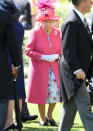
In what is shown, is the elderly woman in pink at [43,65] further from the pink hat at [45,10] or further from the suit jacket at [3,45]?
the suit jacket at [3,45]

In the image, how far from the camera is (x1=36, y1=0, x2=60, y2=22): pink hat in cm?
905

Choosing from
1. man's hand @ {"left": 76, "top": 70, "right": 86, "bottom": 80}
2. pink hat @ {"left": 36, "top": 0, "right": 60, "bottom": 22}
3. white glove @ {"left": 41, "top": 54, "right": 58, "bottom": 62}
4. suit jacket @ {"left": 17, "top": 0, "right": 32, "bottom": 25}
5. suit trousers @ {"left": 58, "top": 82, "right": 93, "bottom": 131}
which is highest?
suit jacket @ {"left": 17, "top": 0, "right": 32, "bottom": 25}

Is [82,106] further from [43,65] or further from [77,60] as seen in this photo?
[43,65]

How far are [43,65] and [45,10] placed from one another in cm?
81

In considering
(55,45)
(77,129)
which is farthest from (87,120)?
(55,45)

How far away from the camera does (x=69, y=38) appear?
707 centimetres

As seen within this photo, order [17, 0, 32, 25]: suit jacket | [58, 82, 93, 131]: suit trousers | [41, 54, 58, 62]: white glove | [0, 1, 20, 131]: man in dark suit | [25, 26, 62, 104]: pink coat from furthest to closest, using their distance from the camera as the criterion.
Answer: [17, 0, 32, 25]: suit jacket < [25, 26, 62, 104]: pink coat < [41, 54, 58, 62]: white glove < [58, 82, 93, 131]: suit trousers < [0, 1, 20, 131]: man in dark suit

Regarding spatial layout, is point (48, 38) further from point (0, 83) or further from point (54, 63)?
point (0, 83)

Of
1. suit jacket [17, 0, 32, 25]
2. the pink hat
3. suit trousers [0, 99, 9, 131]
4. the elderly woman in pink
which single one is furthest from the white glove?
suit jacket [17, 0, 32, 25]

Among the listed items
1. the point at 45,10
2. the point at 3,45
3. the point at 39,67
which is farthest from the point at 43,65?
the point at 3,45

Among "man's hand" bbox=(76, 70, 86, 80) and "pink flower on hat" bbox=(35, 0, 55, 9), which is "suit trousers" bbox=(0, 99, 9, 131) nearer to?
"man's hand" bbox=(76, 70, 86, 80)

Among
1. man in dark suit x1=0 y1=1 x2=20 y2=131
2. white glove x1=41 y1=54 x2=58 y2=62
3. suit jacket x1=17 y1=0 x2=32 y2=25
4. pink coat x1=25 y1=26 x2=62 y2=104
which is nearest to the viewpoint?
man in dark suit x1=0 y1=1 x2=20 y2=131

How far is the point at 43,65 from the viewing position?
30.0 ft

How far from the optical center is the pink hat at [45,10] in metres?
9.05
